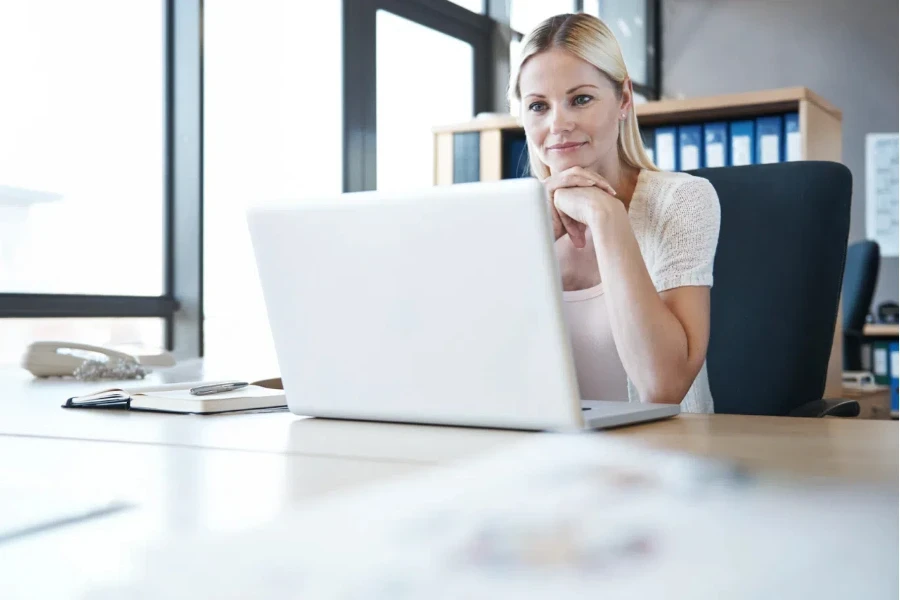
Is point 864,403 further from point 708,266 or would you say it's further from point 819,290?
point 708,266

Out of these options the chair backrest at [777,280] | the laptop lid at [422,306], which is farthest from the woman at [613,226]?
the laptop lid at [422,306]

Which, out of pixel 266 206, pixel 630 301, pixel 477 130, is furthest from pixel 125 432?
A: pixel 477 130

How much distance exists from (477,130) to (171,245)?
1029 mm

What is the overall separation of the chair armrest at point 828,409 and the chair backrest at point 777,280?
4.7 inches

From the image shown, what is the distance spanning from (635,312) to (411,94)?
7.45 ft

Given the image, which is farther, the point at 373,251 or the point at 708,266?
the point at 708,266

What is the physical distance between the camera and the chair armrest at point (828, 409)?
142 cm

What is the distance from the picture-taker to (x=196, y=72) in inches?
96.2

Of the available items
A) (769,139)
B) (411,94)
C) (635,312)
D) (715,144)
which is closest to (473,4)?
(411,94)

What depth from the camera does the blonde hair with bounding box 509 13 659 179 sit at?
1.51 meters

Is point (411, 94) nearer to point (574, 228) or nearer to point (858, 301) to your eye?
point (858, 301)

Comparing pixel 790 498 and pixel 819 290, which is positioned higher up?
pixel 819 290

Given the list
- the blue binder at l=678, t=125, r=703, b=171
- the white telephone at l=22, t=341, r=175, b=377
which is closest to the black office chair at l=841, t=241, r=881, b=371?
the blue binder at l=678, t=125, r=703, b=171

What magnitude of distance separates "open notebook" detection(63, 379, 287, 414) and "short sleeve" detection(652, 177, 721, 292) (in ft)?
2.05
